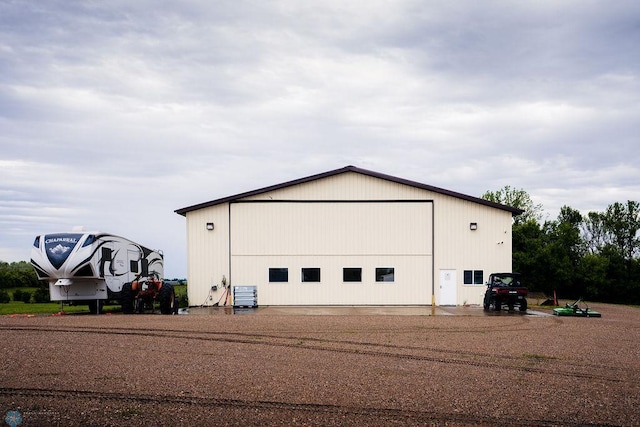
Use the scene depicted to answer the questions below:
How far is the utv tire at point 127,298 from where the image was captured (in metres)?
26.6

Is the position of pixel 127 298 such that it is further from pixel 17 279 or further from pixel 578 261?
pixel 578 261

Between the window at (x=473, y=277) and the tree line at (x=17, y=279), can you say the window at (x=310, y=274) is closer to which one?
the window at (x=473, y=277)

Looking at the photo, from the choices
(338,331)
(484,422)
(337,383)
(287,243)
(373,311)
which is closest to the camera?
(484,422)

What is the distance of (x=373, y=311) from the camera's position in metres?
27.8

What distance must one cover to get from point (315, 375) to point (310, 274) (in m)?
19.6

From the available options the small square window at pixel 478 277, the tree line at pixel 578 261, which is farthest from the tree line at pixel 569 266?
the small square window at pixel 478 277

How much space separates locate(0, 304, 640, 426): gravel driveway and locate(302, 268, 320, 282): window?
1087 cm

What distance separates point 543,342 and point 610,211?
51308 mm

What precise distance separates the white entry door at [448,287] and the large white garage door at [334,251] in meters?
0.62

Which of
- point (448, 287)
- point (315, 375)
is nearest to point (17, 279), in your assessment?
point (448, 287)

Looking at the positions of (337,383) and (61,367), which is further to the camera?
(61,367)

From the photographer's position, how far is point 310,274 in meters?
31.3

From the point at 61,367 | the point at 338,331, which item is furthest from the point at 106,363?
the point at 338,331

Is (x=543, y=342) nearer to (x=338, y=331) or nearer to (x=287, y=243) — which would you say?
(x=338, y=331)
